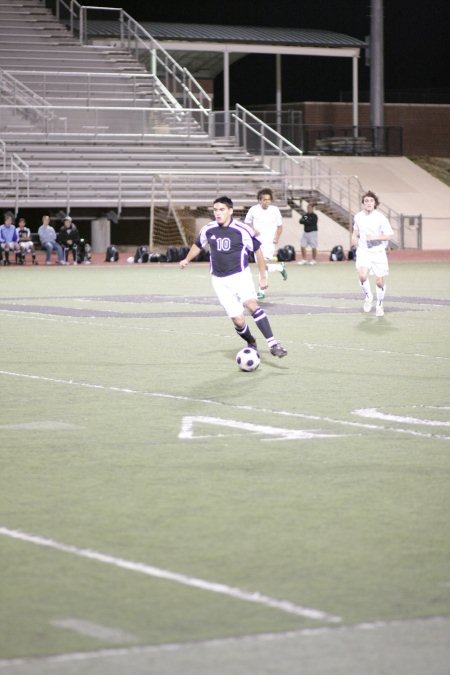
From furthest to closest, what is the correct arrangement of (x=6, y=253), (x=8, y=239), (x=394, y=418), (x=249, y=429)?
1. (x=6, y=253)
2. (x=8, y=239)
3. (x=394, y=418)
4. (x=249, y=429)

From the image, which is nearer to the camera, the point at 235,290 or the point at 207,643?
the point at 207,643

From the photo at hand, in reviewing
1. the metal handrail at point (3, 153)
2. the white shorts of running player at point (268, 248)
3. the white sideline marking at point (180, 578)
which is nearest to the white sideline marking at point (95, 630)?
the white sideline marking at point (180, 578)

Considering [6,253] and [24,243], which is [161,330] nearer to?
[6,253]

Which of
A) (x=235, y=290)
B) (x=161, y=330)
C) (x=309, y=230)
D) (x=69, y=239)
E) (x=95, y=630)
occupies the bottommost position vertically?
(x=161, y=330)

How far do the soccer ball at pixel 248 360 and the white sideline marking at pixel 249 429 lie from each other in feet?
10.0

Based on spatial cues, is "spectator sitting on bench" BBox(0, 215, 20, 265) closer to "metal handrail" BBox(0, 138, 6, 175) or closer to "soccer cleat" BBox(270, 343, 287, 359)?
"metal handrail" BBox(0, 138, 6, 175)

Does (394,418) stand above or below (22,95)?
below

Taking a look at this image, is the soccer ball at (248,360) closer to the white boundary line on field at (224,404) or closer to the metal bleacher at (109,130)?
the white boundary line on field at (224,404)

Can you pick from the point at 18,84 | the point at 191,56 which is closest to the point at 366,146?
the point at 191,56

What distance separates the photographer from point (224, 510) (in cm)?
748

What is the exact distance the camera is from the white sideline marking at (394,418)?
1057 cm

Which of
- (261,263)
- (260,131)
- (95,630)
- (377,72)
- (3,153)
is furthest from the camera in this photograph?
(377,72)

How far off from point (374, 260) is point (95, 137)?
86.7ft

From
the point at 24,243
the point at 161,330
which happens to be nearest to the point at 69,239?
the point at 24,243
